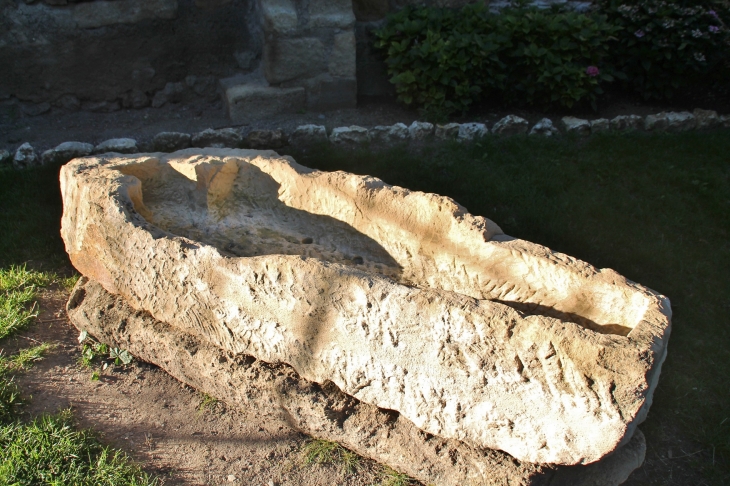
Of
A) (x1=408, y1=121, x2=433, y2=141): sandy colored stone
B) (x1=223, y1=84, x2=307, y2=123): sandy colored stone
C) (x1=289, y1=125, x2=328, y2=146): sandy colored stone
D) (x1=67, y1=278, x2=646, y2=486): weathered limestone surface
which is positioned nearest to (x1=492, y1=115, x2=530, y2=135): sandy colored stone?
(x1=408, y1=121, x2=433, y2=141): sandy colored stone

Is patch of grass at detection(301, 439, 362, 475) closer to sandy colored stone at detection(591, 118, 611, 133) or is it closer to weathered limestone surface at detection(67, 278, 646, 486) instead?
weathered limestone surface at detection(67, 278, 646, 486)

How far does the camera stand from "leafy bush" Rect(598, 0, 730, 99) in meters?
4.88

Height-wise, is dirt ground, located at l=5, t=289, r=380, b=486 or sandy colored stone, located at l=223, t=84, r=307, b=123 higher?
sandy colored stone, located at l=223, t=84, r=307, b=123

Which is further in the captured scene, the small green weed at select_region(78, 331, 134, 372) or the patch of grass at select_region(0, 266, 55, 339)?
the patch of grass at select_region(0, 266, 55, 339)

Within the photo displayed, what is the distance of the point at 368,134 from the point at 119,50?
195 centimetres

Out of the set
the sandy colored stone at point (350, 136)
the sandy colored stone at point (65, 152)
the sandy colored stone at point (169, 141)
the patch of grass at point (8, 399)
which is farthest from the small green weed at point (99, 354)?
the sandy colored stone at point (350, 136)

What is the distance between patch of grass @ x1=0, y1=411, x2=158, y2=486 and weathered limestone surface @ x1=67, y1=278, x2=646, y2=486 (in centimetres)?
45

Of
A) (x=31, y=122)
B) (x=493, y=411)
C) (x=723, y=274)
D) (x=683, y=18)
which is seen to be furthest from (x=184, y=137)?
(x=683, y=18)

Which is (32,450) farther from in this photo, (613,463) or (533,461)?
(613,463)

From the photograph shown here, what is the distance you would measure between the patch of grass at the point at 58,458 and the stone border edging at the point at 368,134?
2086 mm

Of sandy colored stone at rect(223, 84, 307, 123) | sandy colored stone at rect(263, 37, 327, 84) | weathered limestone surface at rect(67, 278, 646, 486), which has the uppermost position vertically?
sandy colored stone at rect(263, 37, 327, 84)

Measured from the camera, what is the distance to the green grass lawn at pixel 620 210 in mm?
3090

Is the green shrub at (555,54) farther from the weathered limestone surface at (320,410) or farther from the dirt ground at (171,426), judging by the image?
the dirt ground at (171,426)

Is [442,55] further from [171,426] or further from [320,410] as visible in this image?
[171,426]
